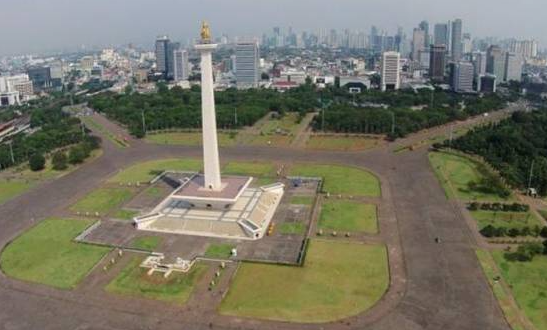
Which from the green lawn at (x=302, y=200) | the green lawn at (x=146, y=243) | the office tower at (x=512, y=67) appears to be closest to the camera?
the green lawn at (x=146, y=243)

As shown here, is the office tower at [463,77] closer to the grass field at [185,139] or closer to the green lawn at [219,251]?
the grass field at [185,139]

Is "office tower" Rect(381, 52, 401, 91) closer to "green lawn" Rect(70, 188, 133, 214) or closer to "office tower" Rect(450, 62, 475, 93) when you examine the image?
"office tower" Rect(450, 62, 475, 93)

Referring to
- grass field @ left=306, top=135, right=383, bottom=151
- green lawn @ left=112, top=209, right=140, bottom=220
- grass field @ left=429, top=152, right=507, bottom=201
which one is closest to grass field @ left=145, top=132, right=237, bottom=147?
grass field @ left=306, top=135, right=383, bottom=151

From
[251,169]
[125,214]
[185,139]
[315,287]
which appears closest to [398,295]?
[315,287]

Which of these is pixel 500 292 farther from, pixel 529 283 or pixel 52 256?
pixel 52 256

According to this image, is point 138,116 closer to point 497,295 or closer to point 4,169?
point 4,169

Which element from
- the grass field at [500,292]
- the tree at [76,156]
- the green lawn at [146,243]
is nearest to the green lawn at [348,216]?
the grass field at [500,292]

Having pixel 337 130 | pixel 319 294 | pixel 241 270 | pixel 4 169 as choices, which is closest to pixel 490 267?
pixel 319 294
